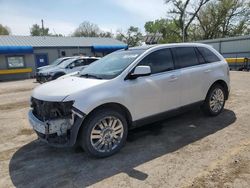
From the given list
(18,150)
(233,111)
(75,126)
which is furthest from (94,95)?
(233,111)

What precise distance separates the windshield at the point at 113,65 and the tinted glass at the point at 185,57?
841 millimetres

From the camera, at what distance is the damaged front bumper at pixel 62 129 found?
3689mm

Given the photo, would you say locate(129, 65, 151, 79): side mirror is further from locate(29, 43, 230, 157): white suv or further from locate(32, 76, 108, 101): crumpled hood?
locate(32, 76, 108, 101): crumpled hood

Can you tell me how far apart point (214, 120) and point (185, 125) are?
75cm

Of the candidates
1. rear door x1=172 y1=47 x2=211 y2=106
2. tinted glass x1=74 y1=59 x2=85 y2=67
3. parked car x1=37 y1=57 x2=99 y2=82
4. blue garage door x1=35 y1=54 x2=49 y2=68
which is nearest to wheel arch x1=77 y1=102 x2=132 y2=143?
rear door x1=172 y1=47 x2=211 y2=106

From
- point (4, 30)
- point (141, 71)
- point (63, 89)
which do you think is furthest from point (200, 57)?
point (4, 30)

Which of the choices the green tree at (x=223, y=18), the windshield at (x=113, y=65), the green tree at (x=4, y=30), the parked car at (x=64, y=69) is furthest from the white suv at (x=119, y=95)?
the green tree at (x=4, y=30)

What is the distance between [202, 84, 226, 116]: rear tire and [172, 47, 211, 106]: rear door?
0.84 feet

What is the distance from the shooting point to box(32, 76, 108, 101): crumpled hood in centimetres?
378

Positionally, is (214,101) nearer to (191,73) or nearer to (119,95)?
(191,73)

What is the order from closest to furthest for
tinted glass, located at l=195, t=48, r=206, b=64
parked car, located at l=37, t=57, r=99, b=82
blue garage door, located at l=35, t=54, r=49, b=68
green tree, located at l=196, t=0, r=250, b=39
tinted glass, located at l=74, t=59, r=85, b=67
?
tinted glass, located at l=195, t=48, r=206, b=64 → parked car, located at l=37, t=57, r=99, b=82 → tinted glass, located at l=74, t=59, r=85, b=67 → blue garage door, located at l=35, t=54, r=49, b=68 → green tree, located at l=196, t=0, r=250, b=39

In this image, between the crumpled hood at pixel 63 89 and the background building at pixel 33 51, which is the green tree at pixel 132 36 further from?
the crumpled hood at pixel 63 89

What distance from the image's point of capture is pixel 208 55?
228 inches

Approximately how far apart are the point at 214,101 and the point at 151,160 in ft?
8.98
